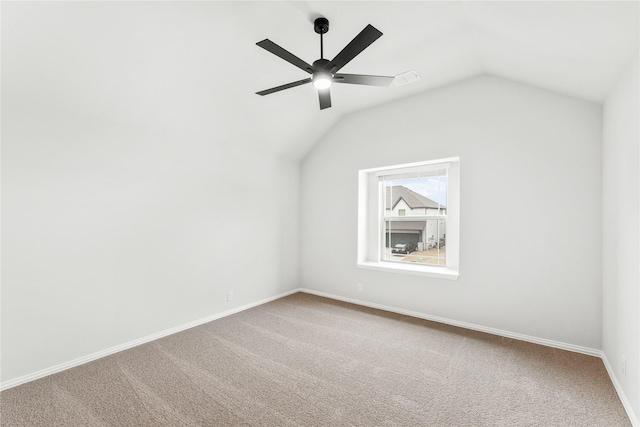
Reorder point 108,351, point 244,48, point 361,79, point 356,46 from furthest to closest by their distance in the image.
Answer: point 108,351 → point 244,48 → point 361,79 → point 356,46

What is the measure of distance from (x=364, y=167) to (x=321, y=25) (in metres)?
2.31

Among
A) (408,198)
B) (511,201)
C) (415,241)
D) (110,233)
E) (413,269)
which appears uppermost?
(408,198)

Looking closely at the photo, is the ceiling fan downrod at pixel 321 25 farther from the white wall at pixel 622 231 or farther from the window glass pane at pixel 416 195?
the window glass pane at pixel 416 195

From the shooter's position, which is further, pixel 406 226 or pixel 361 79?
pixel 406 226

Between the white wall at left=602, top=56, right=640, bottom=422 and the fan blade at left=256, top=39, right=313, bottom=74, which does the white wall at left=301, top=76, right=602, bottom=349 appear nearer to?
the white wall at left=602, top=56, right=640, bottom=422

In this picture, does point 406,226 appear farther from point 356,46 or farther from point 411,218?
point 356,46

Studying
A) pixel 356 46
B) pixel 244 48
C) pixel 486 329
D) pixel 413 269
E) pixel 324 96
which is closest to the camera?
pixel 356 46

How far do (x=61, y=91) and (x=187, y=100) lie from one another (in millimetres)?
1019

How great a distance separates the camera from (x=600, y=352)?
2.69 m

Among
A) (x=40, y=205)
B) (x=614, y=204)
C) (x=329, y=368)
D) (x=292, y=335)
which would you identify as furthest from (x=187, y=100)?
(x=614, y=204)

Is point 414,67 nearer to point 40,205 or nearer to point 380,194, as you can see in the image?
point 380,194

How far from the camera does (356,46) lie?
187cm

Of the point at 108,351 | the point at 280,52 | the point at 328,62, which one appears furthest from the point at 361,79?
the point at 108,351

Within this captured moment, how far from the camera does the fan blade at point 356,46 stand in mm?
1717
